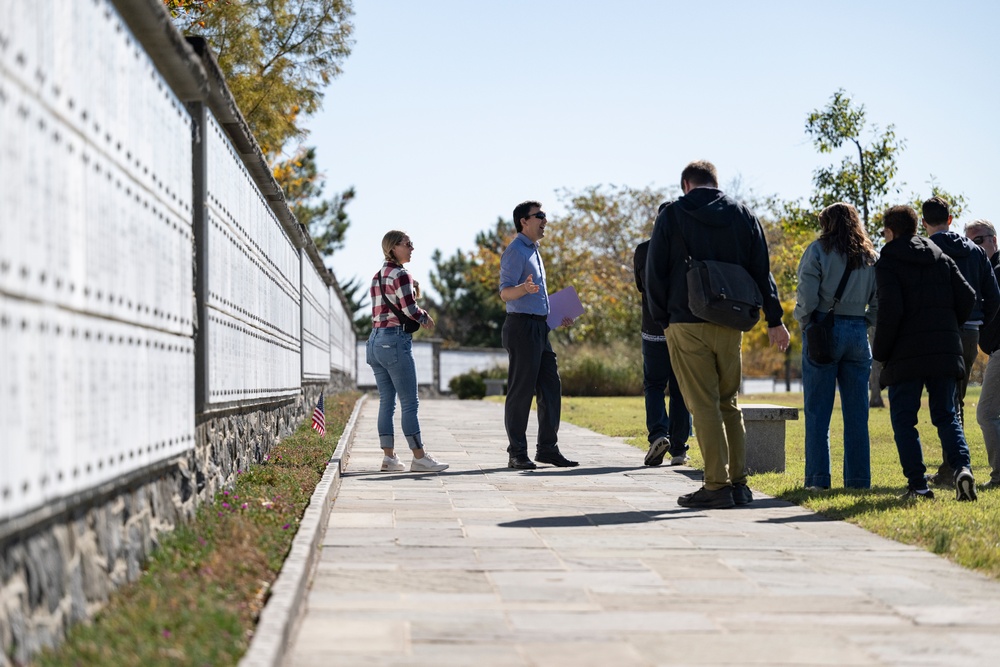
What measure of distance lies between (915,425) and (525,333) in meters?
3.39

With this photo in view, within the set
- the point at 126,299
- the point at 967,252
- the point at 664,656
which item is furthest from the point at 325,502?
the point at 967,252

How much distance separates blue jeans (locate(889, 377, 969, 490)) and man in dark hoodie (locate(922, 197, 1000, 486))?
69 cm

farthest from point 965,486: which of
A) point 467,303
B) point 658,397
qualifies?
point 467,303

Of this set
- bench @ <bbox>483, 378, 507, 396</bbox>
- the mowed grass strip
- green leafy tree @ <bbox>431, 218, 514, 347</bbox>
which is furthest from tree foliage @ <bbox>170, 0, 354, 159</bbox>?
green leafy tree @ <bbox>431, 218, 514, 347</bbox>

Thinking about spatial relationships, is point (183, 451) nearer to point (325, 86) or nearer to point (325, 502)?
point (325, 502)

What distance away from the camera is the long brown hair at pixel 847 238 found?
8.58 meters

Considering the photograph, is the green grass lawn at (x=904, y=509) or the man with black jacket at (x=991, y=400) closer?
the green grass lawn at (x=904, y=509)

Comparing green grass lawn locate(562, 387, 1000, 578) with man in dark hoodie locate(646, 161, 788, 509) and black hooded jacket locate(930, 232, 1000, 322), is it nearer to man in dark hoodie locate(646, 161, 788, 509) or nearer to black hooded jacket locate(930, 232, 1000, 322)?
man in dark hoodie locate(646, 161, 788, 509)

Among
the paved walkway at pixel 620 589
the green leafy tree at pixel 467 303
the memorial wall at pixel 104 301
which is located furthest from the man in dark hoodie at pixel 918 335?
the green leafy tree at pixel 467 303

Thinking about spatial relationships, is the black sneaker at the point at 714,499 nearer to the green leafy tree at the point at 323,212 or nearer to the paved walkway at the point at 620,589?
the paved walkway at the point at 620,589

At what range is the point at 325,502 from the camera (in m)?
7.27

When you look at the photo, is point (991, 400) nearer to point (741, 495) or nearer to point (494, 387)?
point (741, 495)

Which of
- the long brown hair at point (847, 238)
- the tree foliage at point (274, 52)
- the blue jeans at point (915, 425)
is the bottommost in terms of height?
the blue jeans at point (915, 425)

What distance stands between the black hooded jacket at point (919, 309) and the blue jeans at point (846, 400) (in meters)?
0.38
